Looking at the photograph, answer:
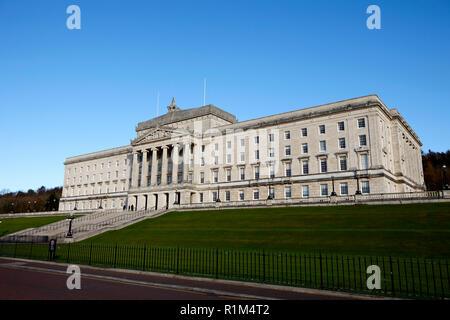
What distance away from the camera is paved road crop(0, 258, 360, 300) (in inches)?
464

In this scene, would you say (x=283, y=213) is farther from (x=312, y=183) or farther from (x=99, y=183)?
(x=99, y=183)

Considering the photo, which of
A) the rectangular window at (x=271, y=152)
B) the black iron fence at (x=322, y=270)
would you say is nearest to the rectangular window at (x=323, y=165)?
the rectangular window at (x=271, y=152)

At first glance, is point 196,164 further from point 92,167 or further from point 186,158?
point 92,167

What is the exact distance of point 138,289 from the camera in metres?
13.4

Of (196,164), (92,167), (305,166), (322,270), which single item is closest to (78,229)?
(196,164)

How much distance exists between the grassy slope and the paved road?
10.8 meters

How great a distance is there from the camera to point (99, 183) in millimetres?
94875

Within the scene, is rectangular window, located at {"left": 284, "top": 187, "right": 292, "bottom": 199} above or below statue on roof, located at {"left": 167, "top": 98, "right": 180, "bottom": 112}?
below

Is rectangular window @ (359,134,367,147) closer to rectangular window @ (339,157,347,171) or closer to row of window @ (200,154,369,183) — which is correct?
row of window @ (200,154,369,183)

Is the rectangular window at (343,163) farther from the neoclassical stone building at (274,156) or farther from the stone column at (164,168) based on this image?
the stone column at (164,168)

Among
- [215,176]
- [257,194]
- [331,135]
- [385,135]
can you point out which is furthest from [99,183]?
[385,135]

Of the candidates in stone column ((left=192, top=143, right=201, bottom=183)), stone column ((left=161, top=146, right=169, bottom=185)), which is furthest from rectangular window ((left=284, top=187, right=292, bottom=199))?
stone column ((left=161, top=146, right=169, bottom=185))

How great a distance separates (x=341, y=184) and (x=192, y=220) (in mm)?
26123
